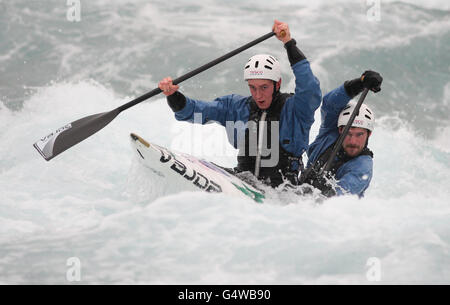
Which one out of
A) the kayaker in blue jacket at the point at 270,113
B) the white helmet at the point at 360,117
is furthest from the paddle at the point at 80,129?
the white helmet at the point at 360,117

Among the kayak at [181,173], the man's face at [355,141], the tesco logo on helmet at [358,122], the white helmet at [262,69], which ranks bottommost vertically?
the kayak at [181,173]

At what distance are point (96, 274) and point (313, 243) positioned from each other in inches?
63.7

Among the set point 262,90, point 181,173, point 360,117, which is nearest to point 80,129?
point 181,173

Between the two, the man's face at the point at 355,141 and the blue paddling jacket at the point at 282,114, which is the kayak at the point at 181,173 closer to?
the blue paddling jacket at the point at 282,114

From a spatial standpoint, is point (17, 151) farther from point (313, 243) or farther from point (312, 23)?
point (312, 23)

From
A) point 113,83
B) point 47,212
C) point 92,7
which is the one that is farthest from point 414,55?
point 47,212

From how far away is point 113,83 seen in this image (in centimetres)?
1208

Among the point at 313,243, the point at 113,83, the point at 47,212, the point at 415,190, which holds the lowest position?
the point at 313,243

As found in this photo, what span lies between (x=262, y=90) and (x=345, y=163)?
1123mm

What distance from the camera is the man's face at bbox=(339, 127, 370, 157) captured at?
19.7 feet

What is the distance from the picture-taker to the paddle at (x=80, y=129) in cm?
582

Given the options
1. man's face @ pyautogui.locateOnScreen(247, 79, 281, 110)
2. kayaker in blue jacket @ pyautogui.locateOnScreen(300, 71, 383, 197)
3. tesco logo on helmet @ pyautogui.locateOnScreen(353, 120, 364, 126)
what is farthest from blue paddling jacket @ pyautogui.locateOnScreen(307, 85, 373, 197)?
man's face @ pyautogui.locateOnScreen(247, 79, 281, 110)
